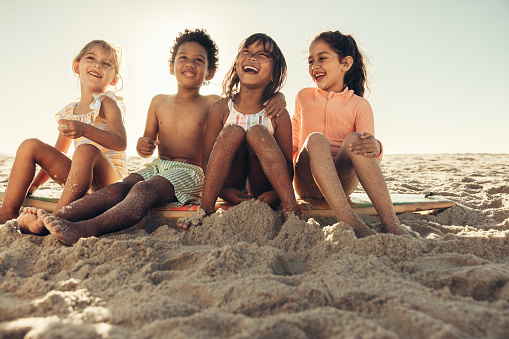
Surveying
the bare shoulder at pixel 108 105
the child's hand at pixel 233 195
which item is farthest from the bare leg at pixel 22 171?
the child's hand at pixel 233 195

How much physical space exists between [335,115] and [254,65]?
2.22ft

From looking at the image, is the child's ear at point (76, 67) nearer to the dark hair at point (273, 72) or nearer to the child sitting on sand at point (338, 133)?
the dark hair at point (273, 72)

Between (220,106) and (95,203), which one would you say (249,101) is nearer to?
(220,106)

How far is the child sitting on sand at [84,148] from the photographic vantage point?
2.28 meters

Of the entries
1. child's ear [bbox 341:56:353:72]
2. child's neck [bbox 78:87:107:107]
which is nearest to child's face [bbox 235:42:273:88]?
child's ear [bbox 341:56:353:72]

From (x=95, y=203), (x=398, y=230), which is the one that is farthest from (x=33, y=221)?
(x=398, y=230)

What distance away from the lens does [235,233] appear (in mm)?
1934

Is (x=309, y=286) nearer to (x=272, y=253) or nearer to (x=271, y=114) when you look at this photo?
(x=272, y=253)

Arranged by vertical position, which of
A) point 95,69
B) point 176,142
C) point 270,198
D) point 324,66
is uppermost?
point 324,66

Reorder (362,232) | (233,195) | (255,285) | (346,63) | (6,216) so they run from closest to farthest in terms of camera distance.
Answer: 1. (255,285)
2. (362,232)
3. (6,216)
4. (233,195)
5. (346,63)

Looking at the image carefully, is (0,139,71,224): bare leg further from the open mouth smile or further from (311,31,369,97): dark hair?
(311,31,369,97): dark hair

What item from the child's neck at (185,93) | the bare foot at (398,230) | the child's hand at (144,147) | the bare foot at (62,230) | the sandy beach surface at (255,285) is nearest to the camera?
the sandy beach surface at (255,285)

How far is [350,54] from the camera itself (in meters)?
2.86

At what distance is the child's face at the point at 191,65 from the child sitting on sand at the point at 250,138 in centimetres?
23
